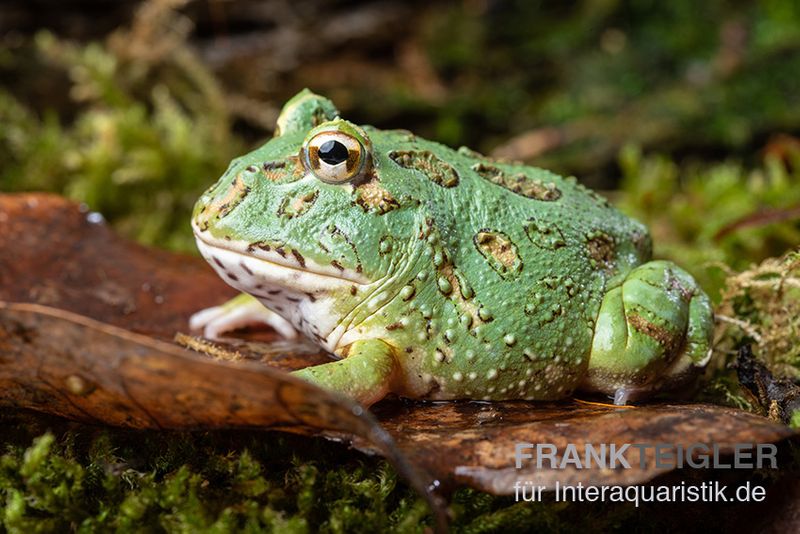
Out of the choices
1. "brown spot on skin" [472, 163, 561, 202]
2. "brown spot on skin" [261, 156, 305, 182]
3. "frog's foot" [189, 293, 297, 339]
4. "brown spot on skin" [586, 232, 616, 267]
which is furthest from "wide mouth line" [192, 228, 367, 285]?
"brown spot on skin" [586, 232, 616, 267]

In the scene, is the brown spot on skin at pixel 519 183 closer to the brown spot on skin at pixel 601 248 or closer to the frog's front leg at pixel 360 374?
the brown spot on skin at pixel 601 248

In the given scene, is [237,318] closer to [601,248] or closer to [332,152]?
[332,152]

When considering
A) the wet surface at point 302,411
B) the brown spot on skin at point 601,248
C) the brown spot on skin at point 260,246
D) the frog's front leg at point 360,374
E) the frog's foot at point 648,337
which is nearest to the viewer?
the wet surface at point 302,411

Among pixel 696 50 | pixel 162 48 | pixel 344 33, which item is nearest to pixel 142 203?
pixel 162 48

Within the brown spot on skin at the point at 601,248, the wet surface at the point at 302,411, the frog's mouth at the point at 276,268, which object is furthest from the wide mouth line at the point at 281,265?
the brown spot on skin at the point at 601,248

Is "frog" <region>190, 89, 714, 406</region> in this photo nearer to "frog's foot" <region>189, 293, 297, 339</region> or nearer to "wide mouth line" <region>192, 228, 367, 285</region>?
"wide mouth line" <region>192, 228, 367, 285</region>
